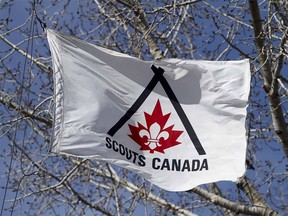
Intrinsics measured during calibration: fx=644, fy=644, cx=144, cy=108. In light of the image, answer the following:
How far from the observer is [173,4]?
7.56m

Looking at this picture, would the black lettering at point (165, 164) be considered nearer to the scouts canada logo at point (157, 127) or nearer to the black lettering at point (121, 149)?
the scouts canada logo at point (157, 127)

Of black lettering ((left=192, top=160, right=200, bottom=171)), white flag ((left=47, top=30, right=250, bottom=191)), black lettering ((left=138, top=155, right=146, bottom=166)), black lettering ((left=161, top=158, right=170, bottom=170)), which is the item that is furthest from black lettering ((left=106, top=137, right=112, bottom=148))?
black lettering ((left=192, top=160, right=200, bottom=171))

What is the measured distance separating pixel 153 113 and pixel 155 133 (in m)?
0.20

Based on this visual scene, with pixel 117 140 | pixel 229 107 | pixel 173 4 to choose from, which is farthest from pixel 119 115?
pixel 173 4

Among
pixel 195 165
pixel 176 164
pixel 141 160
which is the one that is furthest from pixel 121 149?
pixel 195 165

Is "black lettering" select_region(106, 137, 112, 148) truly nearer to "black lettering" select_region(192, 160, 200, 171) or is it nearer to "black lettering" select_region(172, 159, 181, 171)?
"black lettering" select_region(172, 159, 181, 171)

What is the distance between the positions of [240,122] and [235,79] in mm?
471

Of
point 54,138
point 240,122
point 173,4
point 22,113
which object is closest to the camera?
point 54,138

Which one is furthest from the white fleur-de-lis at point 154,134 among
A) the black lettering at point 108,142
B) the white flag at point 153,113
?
the black lettering at point 108,142

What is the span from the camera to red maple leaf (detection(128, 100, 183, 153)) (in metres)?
5.77

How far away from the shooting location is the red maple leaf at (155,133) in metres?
5.77

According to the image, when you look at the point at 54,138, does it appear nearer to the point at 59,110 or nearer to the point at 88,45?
the point at 59,110

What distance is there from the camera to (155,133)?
232 inches

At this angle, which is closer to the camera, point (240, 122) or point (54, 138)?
point (54, 138)
